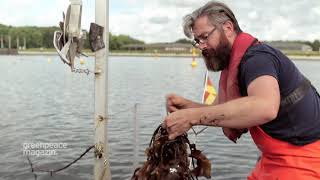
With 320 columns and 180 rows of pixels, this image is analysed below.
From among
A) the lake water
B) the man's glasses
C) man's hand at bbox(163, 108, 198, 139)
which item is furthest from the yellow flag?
man's hand at bbox(163, 108, 198, 139)

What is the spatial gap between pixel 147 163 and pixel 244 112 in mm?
674

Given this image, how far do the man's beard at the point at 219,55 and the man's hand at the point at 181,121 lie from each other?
462 mm

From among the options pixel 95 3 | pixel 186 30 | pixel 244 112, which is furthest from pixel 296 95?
pixel 95 3

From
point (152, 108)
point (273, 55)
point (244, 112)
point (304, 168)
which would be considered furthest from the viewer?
point (152, 108)

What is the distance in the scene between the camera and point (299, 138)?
3.07 m

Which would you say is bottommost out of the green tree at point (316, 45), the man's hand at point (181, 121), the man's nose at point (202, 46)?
the man's hand at point (181, 121)

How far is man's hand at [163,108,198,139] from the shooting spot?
2.73 m

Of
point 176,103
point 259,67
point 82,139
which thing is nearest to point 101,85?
point 176,103

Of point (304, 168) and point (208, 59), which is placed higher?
point (208, 59)

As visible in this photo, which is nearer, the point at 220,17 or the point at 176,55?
the point at 220,17

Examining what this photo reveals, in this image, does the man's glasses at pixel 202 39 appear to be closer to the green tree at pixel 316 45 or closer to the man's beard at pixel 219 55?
the man's beard at pixel 219 55

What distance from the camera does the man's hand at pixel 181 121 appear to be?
273 cm

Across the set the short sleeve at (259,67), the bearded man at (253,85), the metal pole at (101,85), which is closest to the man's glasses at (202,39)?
the bearded man at (253,85)

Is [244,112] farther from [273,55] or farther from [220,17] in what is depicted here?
[220,17]
